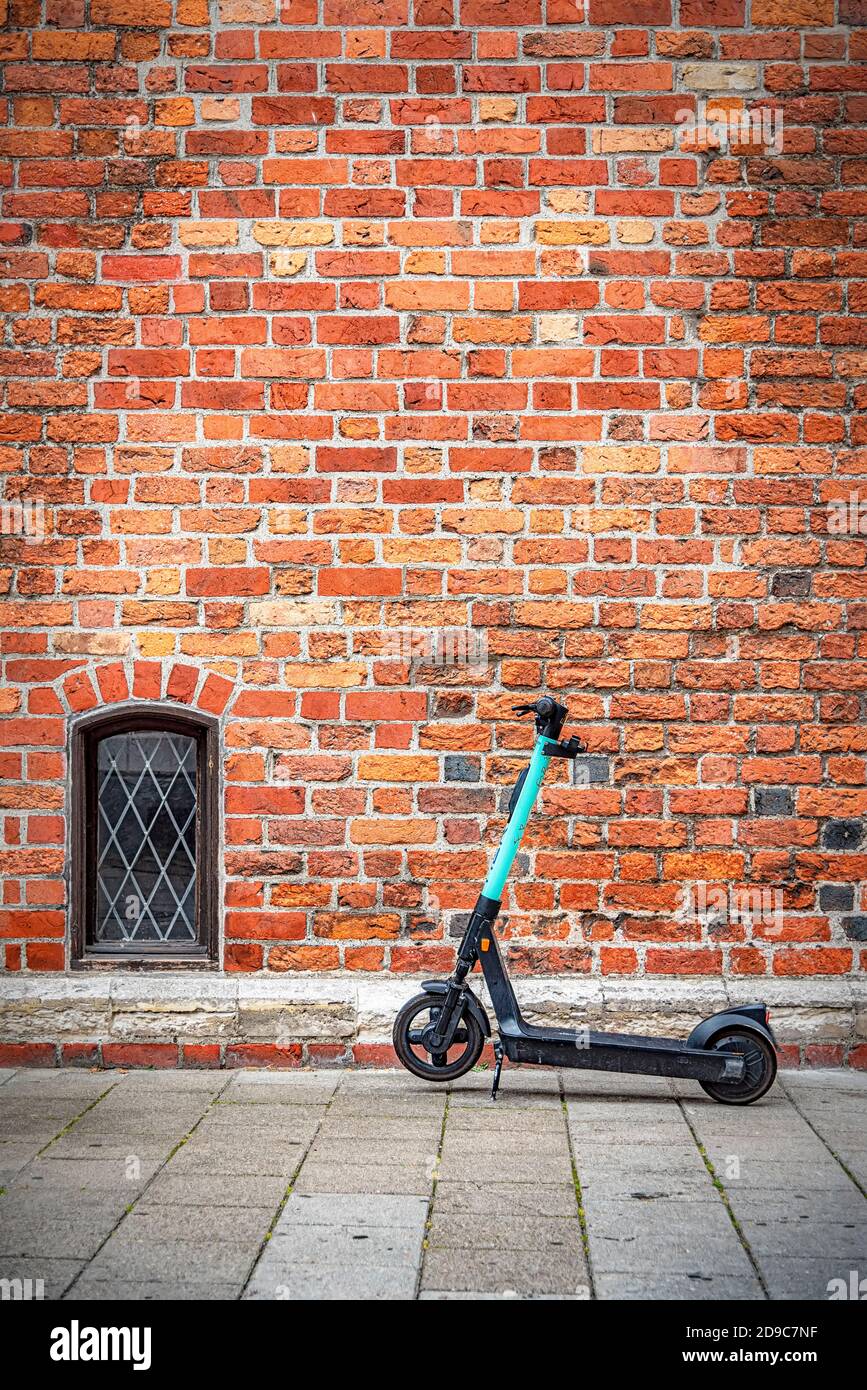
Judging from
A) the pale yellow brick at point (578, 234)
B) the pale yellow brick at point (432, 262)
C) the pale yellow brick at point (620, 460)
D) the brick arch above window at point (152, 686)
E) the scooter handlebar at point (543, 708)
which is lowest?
the scooter handlebar at point (543, 708)

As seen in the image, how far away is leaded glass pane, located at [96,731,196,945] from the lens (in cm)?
542

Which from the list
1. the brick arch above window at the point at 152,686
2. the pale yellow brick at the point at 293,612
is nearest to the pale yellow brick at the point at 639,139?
the pale yellow brick at the point at 293,612

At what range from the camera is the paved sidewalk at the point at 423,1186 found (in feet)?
10.8

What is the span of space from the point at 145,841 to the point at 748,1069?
2.49m

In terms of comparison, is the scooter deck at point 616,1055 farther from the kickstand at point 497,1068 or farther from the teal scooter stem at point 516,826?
the teal scooter stem at point 516,826

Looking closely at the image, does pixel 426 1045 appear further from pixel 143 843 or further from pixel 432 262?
pixel 432 262

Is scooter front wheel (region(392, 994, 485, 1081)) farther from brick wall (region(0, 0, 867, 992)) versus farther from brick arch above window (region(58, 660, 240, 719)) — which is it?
brick arch above window (region(58, 660, 240, 719))

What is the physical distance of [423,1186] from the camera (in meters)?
3.93

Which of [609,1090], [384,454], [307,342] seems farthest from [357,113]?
[609,1090]

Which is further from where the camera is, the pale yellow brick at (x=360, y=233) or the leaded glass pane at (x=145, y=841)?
the leaded glass pane at (x=145, y=841)

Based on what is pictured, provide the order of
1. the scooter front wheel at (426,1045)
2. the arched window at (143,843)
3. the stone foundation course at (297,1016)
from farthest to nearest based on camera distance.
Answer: the arched window at (143,843) → the stone foundation course at (297,1016) → the scooter front wheel at (426,1045)

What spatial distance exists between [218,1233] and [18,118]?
4196 mm

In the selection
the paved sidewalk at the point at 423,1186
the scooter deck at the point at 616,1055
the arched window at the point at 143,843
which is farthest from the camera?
the arched window at the point at 143,843

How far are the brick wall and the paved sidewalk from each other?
59 centimetres
